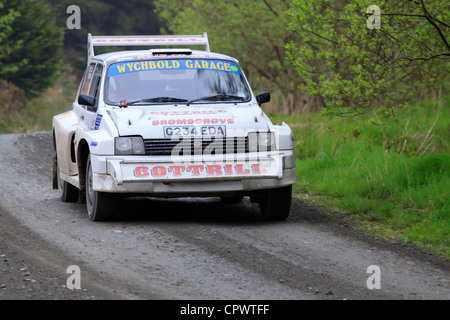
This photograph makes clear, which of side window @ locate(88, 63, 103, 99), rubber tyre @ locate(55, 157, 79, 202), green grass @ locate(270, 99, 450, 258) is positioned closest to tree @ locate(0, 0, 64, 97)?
green grass @ locate(270, 99, 450, 258)

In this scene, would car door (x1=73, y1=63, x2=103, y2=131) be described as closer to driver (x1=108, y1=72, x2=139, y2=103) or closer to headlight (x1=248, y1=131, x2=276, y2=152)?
driver (x1=108, y1=72, x2=139, y2=103)

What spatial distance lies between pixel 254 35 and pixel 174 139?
47.2 feet

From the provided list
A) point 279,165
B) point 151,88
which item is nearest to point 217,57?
point 151,88

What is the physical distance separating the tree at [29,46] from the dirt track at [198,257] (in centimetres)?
2968

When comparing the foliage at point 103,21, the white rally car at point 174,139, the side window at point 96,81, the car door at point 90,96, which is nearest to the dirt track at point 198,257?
the white rally car at point 174,139

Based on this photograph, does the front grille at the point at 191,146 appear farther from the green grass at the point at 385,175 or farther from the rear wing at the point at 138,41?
the rear wing at the point at 138,41

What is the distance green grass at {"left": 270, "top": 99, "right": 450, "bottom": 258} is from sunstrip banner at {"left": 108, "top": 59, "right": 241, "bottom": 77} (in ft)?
7.98

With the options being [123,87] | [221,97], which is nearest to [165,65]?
[123,87]

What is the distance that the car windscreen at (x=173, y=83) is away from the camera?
9742 mm

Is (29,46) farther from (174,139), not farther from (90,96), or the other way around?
(174,139)

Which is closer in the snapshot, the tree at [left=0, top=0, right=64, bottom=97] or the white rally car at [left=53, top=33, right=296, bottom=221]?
the white rally car at [left=53, top=33, right=296, bottom=221]

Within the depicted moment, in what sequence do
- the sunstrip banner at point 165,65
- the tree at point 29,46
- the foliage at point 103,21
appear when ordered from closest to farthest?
the sunstrip banner at point 165,65 → the tree at point 29,46 → the foliage at point 103,21

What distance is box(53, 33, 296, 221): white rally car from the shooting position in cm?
870

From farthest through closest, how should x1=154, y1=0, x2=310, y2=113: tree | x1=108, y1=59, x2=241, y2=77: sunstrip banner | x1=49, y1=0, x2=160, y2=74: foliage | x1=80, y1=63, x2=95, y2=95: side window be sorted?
x1=49, y1=0, x2=160, y2=74: foliage
x1=154, y1=0, x2=310, y2=113: tree
x1=80, y1=63, x2=95, y2=95: side window
x1=108, y1=59, x2=241, y2=77: sunstrip banner
